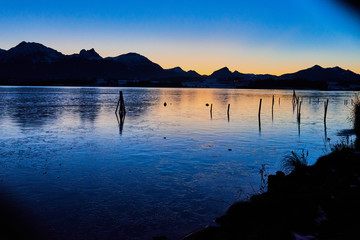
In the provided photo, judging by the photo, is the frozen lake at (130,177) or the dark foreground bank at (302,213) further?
the frozen lake at (130,177)

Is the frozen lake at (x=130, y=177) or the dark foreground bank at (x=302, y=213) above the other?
the dark foreground bank at (x=302, y=213)

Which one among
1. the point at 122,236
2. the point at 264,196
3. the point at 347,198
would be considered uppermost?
the point at 347,198

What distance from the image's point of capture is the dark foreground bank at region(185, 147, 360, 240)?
5828 mm

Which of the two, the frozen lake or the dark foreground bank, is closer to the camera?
the dark foreground bank

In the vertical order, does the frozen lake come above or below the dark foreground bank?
below

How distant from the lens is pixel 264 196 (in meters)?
8.89

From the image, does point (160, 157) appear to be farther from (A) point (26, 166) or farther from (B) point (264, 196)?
(B) point (264, 196)

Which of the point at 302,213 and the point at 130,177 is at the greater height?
the point at 302,213

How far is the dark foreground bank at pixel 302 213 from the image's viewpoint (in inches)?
229

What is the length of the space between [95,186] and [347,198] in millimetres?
9233

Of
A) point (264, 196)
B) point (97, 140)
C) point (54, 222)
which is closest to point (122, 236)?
point (54, 222)

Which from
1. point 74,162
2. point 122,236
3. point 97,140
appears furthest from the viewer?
point 97,140

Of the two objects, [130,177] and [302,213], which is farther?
[130,177]

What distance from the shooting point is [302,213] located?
671 cm
